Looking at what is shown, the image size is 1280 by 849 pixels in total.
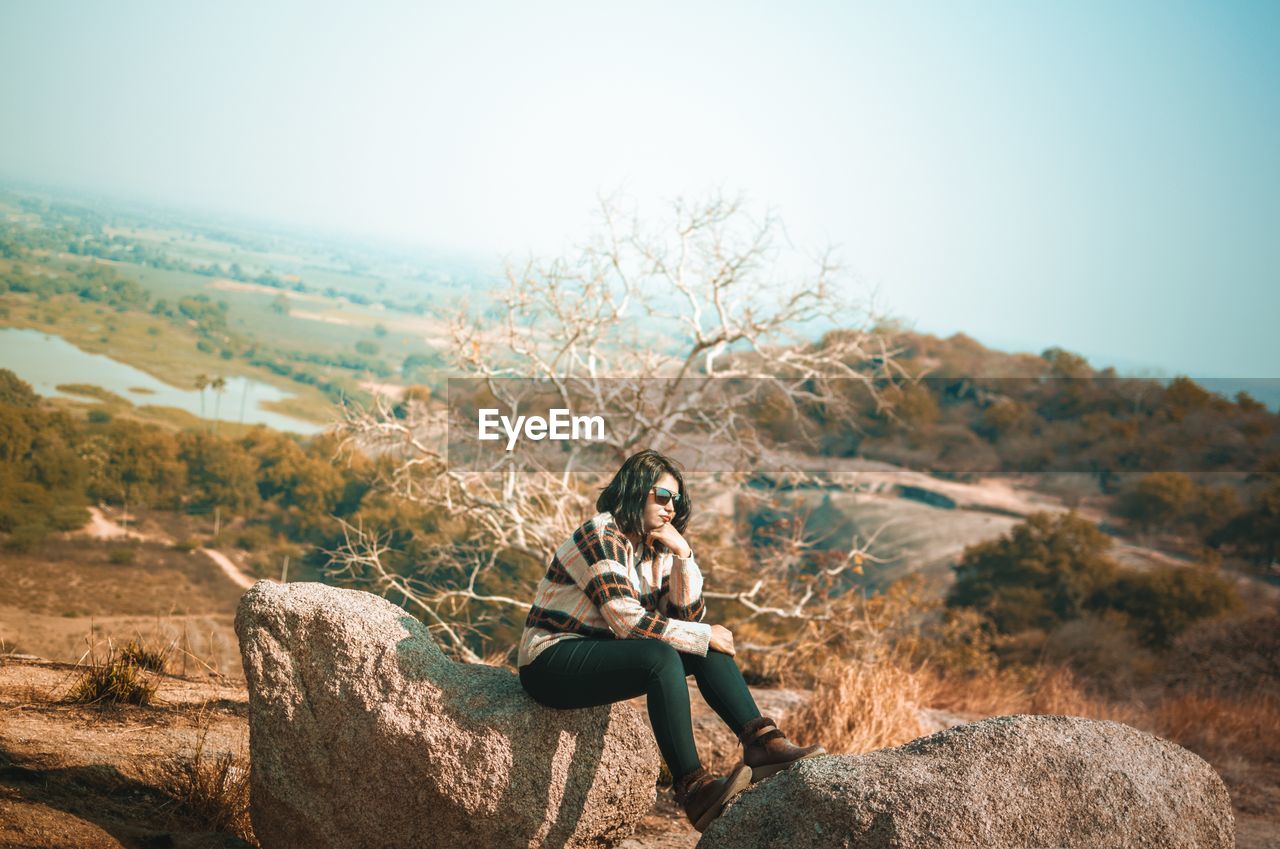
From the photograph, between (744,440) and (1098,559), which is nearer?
(744,440)

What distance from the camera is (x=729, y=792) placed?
9.22 ft

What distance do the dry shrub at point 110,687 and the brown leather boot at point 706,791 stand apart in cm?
301

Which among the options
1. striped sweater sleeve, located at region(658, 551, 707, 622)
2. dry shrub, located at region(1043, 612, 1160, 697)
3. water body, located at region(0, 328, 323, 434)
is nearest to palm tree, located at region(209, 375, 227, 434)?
water body, located at region(0, 328, 323, 434)

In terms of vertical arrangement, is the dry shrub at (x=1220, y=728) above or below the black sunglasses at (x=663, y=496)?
below

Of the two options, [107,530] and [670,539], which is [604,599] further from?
[107,530]

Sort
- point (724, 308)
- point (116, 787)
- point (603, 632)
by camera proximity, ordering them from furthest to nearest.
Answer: point (724, 308)
point (116, 787)
point (603, 632)

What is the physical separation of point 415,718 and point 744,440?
7.39m

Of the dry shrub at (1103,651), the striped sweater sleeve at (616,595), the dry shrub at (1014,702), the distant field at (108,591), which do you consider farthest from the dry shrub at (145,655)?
the dry shrub at (1103,651)

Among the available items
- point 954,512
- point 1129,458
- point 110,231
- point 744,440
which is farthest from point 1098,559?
point 110,231

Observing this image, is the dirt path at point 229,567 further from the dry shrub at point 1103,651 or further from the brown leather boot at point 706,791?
the brown leather boot at point 706,791

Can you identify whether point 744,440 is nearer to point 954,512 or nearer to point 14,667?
point 14,667

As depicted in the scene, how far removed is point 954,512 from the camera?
23844 millimetres

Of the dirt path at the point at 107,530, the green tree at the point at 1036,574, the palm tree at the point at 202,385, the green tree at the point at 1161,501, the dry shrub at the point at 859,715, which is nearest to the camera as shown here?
the dry shrub at the point at 859,715

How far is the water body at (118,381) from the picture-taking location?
1803cm
